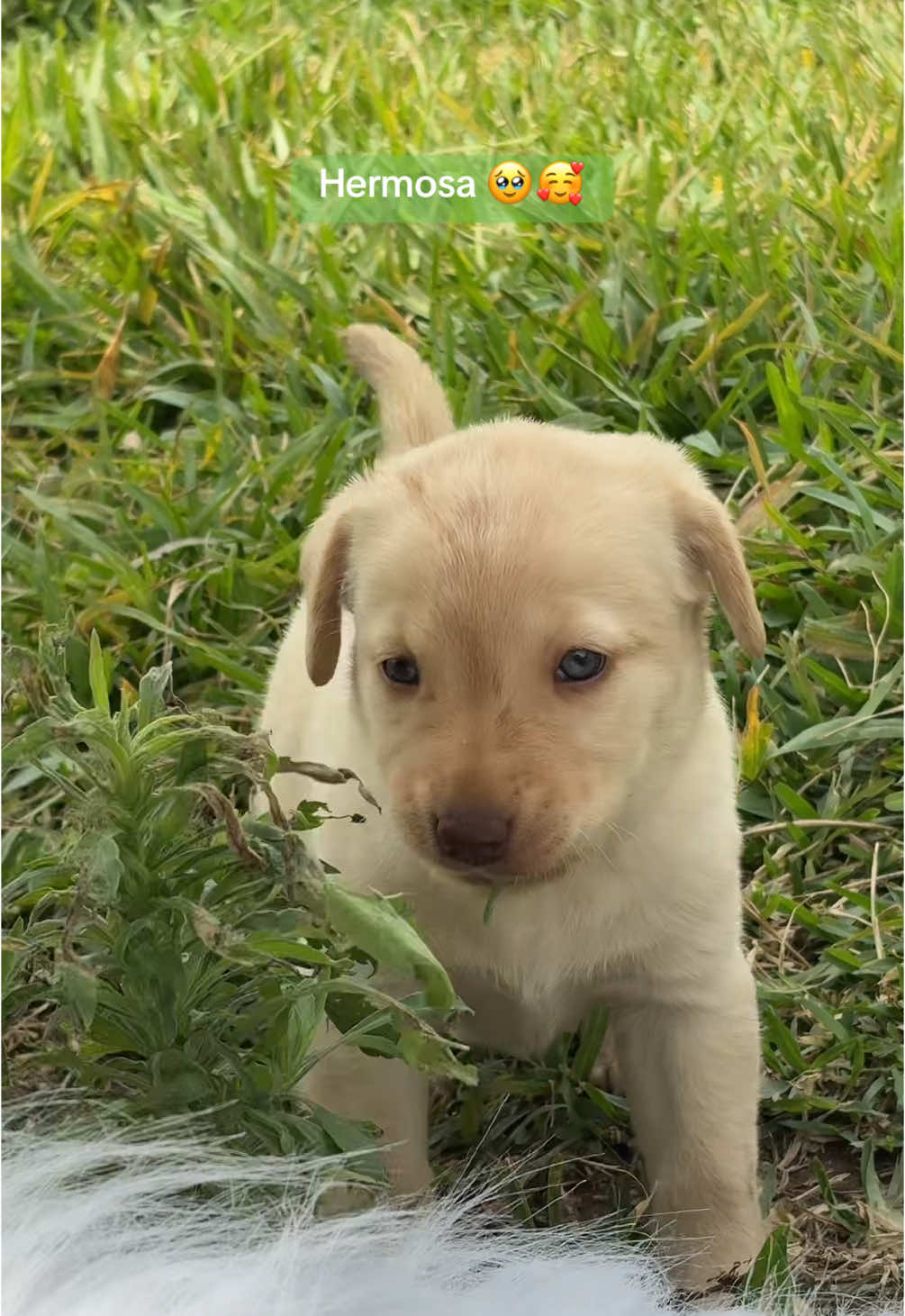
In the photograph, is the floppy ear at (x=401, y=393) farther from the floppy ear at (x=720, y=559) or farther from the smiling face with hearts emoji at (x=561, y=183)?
the floppy ear at (x=720, y=559)

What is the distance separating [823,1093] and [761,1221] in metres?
0.20

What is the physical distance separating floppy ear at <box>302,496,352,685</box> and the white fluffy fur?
570 millimetres

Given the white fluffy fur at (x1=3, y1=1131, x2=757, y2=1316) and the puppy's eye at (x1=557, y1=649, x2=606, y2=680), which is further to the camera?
the puppy's eye at (x1=557, y1=649, x2=606, y2=680)

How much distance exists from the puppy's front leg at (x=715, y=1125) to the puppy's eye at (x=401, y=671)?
0.46m

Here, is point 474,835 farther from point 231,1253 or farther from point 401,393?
point 401,393

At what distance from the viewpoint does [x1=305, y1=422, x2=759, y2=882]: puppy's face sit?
1.46 meters

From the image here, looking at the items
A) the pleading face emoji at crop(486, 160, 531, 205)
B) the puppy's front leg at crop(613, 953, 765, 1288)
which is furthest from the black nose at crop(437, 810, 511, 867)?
the pleading face emoji at crop(486, 160, 531, 205)

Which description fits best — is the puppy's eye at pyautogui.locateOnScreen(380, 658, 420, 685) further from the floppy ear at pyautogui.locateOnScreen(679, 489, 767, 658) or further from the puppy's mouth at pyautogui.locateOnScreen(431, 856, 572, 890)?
the floppy ear at pyautogui.locateOnScreen(679, 489, 767, 658)

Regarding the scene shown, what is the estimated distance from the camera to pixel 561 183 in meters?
2.14

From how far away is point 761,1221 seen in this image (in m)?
1.81

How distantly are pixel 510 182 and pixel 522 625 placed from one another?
0.80 meters

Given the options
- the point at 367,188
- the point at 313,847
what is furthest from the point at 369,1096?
the point at 367,188

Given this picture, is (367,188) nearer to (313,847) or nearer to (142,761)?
(313,847)

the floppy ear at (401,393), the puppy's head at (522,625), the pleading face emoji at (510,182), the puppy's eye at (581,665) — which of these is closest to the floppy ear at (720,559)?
the puppy's head at (522,625)
